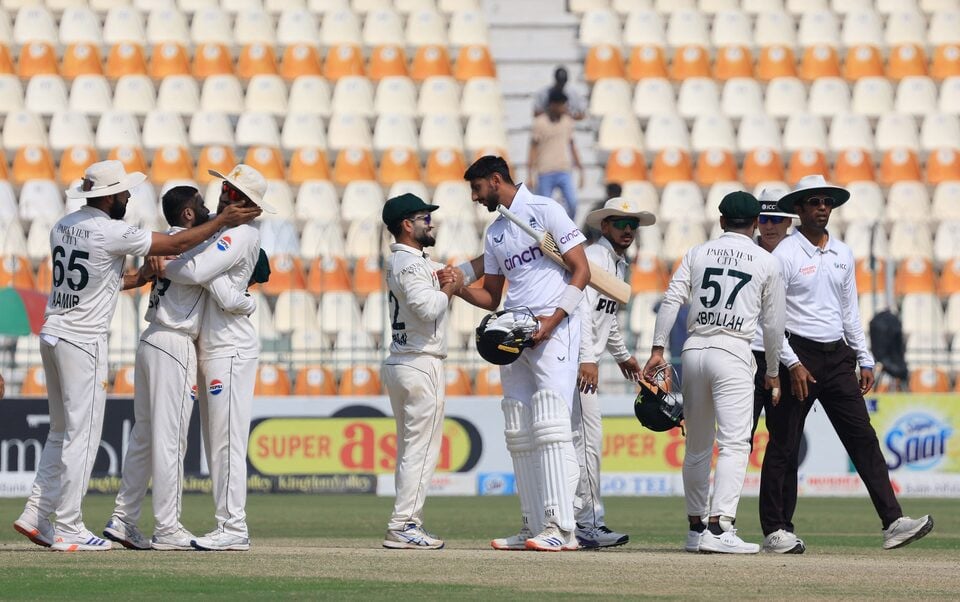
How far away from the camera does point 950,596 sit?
25.3ft

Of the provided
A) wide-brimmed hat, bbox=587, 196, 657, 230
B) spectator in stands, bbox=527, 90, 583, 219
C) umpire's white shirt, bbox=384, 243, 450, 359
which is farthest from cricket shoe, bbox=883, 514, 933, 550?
spectator in stands, bbox=527, 90, 583, 219

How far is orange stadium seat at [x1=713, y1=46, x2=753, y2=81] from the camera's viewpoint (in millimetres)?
25953

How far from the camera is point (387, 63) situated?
25.3 m

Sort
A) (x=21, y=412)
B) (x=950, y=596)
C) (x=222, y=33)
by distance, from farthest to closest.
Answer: (x=222, y=33), (x=21, y=412), (x=950, y=596)

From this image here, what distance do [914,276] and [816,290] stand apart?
38.8 feet

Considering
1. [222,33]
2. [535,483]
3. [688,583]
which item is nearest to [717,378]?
[535,483]

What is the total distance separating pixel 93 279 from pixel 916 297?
1390cm

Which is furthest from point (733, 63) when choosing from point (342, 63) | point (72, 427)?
point (72, 427)

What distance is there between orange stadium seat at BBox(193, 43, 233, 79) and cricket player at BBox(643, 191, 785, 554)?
15.9 m

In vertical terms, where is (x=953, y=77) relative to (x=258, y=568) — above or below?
above

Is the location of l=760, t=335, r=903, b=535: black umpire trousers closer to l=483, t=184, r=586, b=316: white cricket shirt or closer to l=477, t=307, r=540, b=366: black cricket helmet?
l=483, t=184, r=586, b=316: white cricket shirt

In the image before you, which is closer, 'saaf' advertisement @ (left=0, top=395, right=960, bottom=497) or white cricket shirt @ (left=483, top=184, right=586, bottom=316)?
white cricket shirt @ (left=483, top=184, right=586, bottom=316)

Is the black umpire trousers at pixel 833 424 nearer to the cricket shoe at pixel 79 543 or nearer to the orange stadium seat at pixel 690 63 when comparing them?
the cricket shoe at pixel 79 543

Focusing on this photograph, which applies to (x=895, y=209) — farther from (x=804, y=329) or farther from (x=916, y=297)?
(x=804, y=329)
